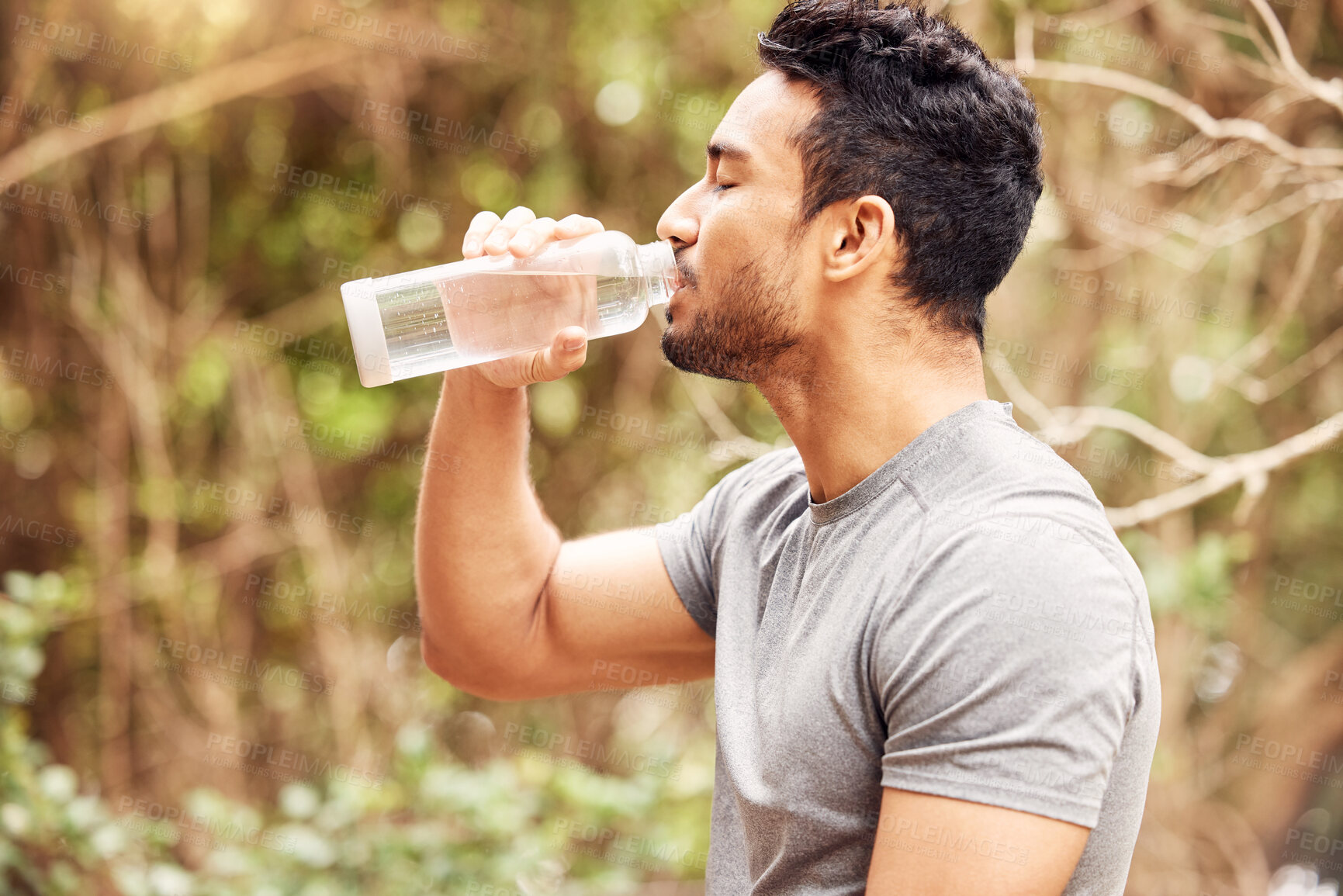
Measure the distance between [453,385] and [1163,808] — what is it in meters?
2.76

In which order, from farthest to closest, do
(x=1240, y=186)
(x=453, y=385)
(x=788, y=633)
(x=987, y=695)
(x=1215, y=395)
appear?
(x=1215, y=395)
(x=1240, y=186)
(x=453, y=385)
(x=788, y=633)
(x=987, y=695)

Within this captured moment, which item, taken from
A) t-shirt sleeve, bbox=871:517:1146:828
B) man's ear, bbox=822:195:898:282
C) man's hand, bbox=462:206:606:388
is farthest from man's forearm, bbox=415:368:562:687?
t-shirt sleeve, bbox=871:517:1146:828

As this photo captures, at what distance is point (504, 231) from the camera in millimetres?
1197

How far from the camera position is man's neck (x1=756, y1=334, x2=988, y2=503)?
112 centimetres

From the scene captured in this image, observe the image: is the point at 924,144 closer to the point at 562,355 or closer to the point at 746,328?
the point at 746,328

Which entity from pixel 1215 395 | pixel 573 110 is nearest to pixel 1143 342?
pixel 1215 395

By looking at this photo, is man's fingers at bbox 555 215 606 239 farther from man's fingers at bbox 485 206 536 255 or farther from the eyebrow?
the eyebrow

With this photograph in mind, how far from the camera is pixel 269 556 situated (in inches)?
127

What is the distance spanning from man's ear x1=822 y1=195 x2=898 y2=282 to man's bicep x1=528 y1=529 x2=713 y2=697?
49cm

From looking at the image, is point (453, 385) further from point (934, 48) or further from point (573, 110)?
point (573, 110)

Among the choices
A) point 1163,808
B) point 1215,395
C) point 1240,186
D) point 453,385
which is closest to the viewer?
point 453,385

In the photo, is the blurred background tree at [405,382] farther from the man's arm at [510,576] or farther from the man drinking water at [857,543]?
the man drinking water at [857,543]

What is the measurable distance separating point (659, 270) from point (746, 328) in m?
0.19

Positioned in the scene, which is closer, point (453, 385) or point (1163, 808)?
point (453, 385)
